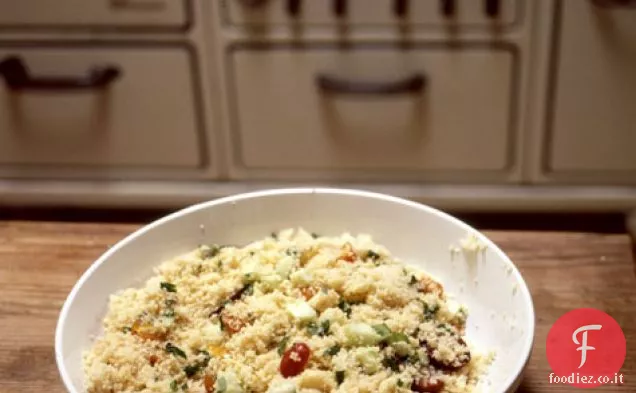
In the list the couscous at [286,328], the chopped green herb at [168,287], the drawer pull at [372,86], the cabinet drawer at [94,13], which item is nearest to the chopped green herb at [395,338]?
the couscous at [286,328]

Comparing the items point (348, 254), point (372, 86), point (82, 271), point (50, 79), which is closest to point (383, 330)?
point (348, 254)

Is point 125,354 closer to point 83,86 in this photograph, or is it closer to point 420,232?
point 420,232

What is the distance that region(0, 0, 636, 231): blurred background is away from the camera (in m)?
1.53

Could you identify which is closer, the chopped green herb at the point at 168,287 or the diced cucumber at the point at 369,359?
the diced cucumber at the point at 369,359

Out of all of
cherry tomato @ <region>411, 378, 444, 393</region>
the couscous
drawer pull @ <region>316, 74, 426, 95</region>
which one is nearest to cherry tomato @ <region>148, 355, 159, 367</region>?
the couscous

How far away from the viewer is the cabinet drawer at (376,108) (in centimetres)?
156

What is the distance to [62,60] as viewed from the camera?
164cm

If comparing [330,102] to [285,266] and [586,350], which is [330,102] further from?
[586,350]

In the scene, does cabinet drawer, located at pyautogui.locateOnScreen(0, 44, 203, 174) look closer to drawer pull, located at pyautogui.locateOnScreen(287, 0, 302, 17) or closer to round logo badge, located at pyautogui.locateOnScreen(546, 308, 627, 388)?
drawer pull, located at pyautogui.locateOnScreen(287, 0, 302, 17)

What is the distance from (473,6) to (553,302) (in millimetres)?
881

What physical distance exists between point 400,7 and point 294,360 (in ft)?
3.30

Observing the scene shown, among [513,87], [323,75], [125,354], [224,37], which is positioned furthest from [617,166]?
[125,354]

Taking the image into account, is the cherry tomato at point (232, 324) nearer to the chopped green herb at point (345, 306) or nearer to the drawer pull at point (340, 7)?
the chopped green herb at point (345, 306)

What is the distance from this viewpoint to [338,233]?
2.67 ft
